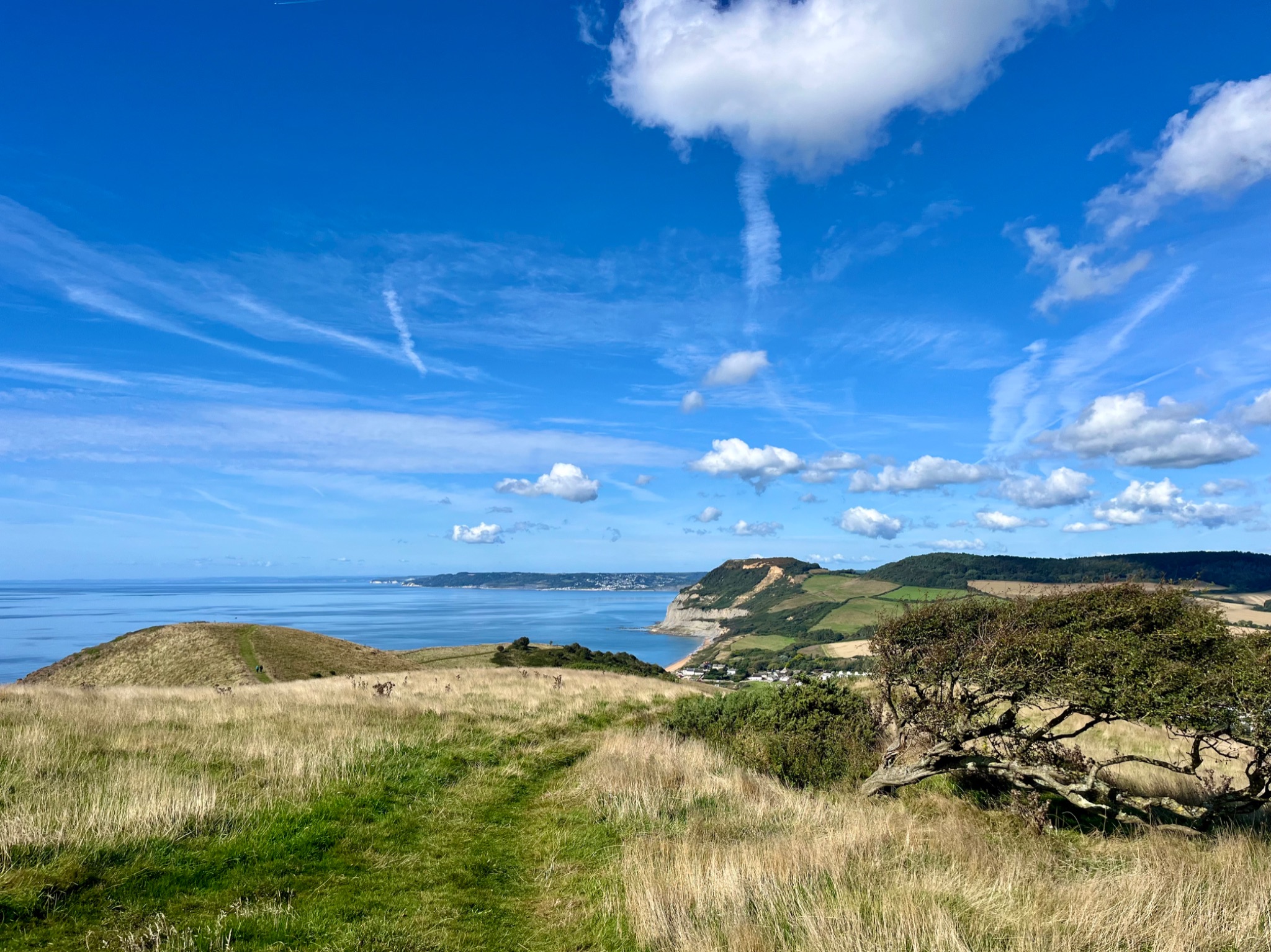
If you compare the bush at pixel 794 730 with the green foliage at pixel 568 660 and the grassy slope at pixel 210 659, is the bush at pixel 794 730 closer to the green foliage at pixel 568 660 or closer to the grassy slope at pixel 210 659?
the green foliage at pixel 568 660

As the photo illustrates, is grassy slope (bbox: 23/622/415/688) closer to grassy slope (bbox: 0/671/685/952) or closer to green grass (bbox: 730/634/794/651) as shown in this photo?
grassy slope (bbox: 0/671/685/952)

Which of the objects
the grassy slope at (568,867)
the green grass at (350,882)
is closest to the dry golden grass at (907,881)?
the grassy slope at (568,867)

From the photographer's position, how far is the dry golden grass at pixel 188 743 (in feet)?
23.1

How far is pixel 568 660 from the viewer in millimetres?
46000

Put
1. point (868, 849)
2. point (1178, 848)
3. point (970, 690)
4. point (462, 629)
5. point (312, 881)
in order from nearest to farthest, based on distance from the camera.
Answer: point (312, 881)
point (868, 849)
point (1178, 848)
point (970, 690)
point (462, 629)

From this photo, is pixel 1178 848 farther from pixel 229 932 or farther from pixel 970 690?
pixel 229 932

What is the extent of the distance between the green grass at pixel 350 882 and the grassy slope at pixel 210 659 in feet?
105

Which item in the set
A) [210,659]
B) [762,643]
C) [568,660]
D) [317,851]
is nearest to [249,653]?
[210,659]

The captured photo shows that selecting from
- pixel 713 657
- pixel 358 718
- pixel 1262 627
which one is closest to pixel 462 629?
pixel 713 657

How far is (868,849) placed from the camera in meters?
7.32

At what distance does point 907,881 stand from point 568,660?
137 ft

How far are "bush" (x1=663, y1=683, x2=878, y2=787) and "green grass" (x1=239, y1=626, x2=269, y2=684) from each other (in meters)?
29.5

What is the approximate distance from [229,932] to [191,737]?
7996 millimetres

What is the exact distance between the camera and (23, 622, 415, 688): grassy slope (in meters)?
38.0
